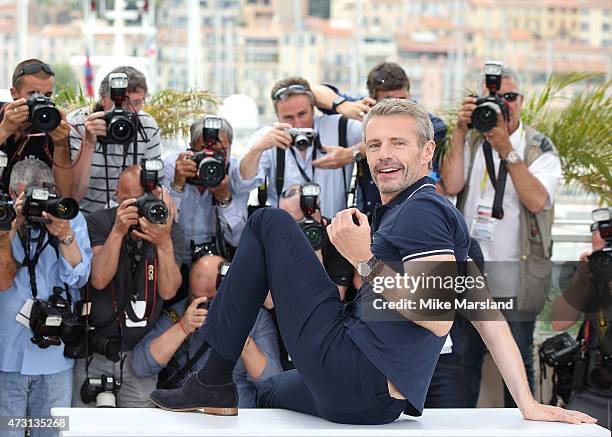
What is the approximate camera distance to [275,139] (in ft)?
16.7

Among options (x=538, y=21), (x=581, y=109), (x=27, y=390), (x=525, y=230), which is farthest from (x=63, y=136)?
(x=538, y=21)

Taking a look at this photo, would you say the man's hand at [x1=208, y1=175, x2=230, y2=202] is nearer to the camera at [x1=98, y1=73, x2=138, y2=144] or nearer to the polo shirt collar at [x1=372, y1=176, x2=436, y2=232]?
the camera at [x1=98, y1=73, x2=138, y2=144]

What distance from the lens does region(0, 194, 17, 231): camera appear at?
4387 millimetres

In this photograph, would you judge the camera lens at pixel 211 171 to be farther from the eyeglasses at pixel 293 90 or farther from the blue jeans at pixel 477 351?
the blue jeans at pixel 477 351

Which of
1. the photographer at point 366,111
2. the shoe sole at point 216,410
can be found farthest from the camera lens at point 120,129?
the shoe sole at point 216,410

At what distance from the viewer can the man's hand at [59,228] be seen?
4523mm

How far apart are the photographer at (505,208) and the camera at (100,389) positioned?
159 centimetres

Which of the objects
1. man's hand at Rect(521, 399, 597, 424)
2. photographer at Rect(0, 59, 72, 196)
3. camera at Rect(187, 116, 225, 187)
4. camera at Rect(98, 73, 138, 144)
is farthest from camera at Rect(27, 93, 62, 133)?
man's hand at Rect(521, 399, 597, 424)

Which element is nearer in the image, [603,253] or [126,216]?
[126,216]

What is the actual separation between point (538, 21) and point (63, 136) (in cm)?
7753

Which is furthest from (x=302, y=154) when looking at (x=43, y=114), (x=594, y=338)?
(x=594, y=338)

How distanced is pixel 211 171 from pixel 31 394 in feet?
3.85

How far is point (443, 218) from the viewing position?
3.35m

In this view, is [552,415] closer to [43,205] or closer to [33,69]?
[43,205]
